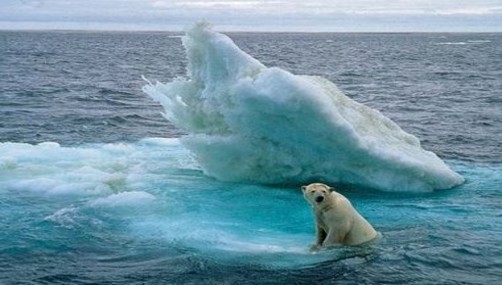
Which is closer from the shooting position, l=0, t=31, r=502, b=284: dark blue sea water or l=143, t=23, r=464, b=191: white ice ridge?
l=0, t=31, r=502, b=284: dark blue sea water

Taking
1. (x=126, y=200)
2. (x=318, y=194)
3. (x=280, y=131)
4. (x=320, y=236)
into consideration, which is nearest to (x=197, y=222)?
(x=126, y=200)

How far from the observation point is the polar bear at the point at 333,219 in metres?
9.88

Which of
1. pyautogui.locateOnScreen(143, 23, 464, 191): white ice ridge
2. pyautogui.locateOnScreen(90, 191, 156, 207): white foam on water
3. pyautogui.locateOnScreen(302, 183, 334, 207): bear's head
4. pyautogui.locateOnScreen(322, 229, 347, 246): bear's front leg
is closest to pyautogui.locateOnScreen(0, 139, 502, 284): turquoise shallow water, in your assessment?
pyautogui.locateOnScreen(90, 191, 156, 207): white foam on water

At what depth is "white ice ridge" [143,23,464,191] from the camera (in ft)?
43.8

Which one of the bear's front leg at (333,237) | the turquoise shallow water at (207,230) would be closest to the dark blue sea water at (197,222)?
the turquoise shallow water at (207,230)

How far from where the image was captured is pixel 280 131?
13859 millimetres

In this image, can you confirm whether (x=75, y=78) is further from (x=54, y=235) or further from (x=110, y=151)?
(x=54, y=235)

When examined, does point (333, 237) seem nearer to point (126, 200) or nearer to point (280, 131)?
point (126, 200)

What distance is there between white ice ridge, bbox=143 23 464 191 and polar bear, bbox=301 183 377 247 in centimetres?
346

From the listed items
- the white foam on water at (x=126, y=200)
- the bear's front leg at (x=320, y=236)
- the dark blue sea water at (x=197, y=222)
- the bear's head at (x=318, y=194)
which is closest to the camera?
the dark blue sea water at (x=197, y=222)

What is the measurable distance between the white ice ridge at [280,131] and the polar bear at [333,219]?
346 centimetres

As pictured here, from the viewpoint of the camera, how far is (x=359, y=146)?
13344 millimetres

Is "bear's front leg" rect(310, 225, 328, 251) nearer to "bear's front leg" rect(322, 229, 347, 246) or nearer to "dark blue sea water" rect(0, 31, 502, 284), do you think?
"bear's front leg" rect(322, 229, 347, 246)

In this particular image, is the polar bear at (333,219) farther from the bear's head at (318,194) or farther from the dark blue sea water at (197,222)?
the dark blue sea water at (197,222)
